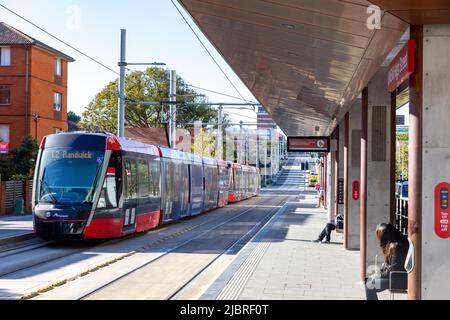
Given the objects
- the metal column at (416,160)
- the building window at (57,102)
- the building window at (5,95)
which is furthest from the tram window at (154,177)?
the building window at (57,102)

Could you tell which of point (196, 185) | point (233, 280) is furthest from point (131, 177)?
point (196, 185)

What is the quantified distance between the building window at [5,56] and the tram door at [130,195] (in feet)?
100

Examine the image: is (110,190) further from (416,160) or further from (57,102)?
(57,102)

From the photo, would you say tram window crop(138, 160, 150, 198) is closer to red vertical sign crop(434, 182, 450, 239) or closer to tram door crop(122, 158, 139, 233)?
tram door crop(122, 158, 139, 233)

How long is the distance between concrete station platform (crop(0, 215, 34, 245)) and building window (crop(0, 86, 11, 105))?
20889 mm

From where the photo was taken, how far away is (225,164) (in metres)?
44.4

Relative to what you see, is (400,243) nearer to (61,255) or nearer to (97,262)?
(97,262)

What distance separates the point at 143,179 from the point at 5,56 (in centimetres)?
3018

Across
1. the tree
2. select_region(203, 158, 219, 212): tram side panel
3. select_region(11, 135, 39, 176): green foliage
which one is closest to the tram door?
select_region(203, 158, 219, 212): tram side panel

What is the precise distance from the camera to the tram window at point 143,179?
20.7m

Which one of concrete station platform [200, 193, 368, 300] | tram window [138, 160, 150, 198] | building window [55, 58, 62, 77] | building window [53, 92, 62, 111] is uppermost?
building window [55, 58, 62, 77]

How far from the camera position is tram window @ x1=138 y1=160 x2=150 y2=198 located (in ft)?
67.9
